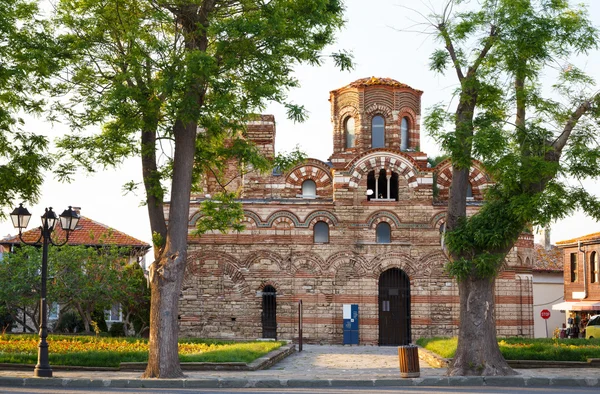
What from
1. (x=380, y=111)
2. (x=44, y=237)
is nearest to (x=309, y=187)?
(x=380, y=111)

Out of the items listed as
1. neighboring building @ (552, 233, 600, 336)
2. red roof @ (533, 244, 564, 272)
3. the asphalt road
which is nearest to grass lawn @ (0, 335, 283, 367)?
the asphalt road

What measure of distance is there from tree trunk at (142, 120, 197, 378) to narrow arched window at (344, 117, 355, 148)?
20.3m

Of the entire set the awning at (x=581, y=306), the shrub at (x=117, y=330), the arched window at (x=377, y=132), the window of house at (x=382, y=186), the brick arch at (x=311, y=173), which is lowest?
the shrub at (x=117, y=330)

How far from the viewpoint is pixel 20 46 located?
17703mm

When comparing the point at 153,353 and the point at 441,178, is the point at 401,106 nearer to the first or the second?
the point at 441,178

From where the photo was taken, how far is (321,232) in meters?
34.1

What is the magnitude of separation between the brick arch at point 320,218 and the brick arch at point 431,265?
12.2 ft

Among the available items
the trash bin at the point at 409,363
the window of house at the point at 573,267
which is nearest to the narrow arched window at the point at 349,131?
the window of house at the point at 573,267

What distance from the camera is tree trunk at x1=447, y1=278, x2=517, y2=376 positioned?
58.1ft

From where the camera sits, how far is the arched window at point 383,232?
34062 mm

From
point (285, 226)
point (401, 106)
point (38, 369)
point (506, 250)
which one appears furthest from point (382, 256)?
point (38, 369)

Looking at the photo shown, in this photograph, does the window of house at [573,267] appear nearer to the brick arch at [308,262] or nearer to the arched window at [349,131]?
the arched window at [349,131]

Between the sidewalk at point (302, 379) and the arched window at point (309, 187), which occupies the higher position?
the arched window at point (309, 187)

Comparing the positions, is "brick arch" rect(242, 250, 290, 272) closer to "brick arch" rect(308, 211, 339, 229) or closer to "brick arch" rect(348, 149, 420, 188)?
"brick arch" rect(308, 211, 339, 229)
